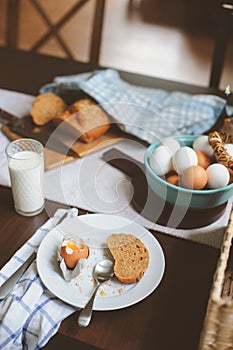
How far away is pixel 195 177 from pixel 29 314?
0.42 metres

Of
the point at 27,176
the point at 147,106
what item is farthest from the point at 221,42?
the point at 27,176

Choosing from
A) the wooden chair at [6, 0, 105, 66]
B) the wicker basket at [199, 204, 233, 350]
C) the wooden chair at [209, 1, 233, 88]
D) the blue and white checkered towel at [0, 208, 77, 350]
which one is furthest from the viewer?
the wooden chair at [6, 0, 105, 66]

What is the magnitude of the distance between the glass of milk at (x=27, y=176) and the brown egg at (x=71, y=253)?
16cm

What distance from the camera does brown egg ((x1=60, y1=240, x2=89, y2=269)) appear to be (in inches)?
36.7

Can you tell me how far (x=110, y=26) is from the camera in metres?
3.87

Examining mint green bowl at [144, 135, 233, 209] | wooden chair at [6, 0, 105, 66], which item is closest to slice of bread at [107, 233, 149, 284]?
mint green bowl at [144, 135, 233, 209]

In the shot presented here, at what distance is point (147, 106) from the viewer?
1.47 metres

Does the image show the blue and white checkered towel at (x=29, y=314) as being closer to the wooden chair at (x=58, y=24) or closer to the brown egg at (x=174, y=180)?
the brown egg at (x=174, y=180)

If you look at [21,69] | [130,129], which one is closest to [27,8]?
[21,69]

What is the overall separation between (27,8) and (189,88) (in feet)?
7.95

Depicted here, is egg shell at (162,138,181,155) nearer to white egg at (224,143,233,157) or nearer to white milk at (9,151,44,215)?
white egg at (224,143,233,157)

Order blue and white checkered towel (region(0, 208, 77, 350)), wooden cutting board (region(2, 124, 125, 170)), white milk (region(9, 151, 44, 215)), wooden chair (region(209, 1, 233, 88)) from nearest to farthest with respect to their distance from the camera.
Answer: blue and white checkered towel (region(0, 208, 77, 350)) → white milk (region(9, 151, 44, 215)) → wooden cutting board (region(2, 124, 125, 170)) → wooden chair (region(209, 1, 233, 88))

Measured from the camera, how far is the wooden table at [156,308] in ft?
2.73

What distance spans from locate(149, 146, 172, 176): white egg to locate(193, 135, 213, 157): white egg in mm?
80
